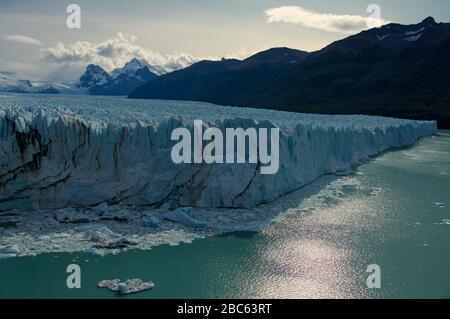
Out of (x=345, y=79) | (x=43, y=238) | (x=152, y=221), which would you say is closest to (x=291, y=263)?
(x=152, y=221)

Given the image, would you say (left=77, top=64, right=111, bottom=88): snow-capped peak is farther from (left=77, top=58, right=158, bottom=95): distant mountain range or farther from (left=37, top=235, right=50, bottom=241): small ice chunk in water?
(left=37, top=235, right=50, bottom=241): small ice chunk in water

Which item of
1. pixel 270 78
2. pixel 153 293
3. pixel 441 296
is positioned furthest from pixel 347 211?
pixel 270 78

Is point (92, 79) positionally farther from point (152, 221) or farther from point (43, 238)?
point (43, 238)

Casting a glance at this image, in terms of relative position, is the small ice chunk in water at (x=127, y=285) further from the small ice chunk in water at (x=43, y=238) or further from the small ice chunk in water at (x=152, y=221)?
the small ice chunk in water at (x=152, y=221)

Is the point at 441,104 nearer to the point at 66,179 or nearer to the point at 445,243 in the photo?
the point at 445,243

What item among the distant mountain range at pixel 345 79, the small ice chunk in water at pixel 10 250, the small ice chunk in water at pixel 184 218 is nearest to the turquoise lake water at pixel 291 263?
the small ice chunk in water at pixel 10 250
